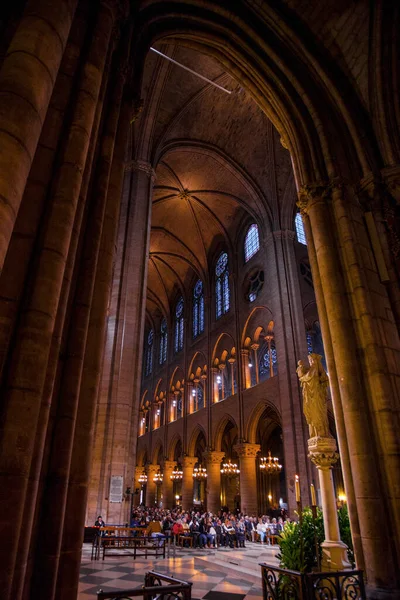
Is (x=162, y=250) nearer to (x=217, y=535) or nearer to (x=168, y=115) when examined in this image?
(x=168, y=115)

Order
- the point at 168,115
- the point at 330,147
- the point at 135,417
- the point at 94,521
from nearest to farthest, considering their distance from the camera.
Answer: the point at 330,147 → the point at 94,521 → the point at 135,417 → the point at 168,115

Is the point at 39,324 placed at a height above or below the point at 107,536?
above

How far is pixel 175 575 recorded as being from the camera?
6.67m

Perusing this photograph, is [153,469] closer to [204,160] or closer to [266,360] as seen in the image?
[266,360]

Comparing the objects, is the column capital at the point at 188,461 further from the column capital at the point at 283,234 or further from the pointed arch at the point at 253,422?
the column capital at the point at 283,234

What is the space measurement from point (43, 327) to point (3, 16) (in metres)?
3.01

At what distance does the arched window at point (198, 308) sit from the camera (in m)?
26.0

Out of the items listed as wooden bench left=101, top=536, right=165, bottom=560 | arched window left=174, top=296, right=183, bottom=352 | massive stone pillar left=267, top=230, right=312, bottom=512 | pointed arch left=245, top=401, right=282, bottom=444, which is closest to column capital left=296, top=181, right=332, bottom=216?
wooden bench left=101, top=536, right=165, bottom=560

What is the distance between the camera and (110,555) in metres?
8.39

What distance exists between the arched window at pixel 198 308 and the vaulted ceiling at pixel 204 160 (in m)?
1.02

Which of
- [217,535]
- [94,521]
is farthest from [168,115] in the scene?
[217,535]

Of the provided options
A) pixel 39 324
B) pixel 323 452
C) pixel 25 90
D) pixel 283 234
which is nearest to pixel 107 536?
pixel 323 452

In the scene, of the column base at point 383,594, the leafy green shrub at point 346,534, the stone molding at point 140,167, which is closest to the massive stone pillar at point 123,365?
the stone molding at point 140,167

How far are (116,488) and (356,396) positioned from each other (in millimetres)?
6767
